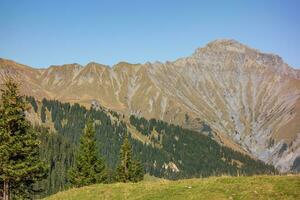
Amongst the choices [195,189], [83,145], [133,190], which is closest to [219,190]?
[195,189]

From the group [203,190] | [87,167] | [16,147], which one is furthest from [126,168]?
[203,190]

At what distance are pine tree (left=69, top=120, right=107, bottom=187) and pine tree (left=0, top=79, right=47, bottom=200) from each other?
20.7m

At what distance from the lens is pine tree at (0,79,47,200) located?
45312mm

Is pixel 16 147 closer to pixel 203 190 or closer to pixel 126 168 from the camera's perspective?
pixel 203 190

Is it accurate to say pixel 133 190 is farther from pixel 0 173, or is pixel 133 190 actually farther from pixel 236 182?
pixel 0 173

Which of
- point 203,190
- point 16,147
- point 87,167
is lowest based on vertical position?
point 87,167

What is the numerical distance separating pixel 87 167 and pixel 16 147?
1011 inches

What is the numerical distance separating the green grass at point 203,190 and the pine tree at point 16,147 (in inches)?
277

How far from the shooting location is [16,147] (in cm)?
4550

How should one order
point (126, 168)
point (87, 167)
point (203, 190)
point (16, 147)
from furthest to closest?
1. point (126, 168)
2. point (87, 167)
3. point (16, 147)
4. point (203, 190)

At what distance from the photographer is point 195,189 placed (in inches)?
1419

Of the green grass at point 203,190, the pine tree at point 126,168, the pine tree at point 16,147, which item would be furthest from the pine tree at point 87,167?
the green grass at point 203,190

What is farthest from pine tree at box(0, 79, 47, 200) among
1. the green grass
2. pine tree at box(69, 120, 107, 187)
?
pine tree at box(69, 120, 107, 187)

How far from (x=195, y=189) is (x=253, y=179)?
489cm
